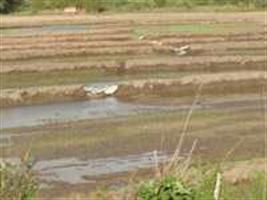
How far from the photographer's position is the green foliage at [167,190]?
678cm

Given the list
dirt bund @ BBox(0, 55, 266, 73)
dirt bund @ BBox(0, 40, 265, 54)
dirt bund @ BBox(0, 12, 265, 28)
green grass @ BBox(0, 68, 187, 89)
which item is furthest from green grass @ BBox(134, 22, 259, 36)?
green grass @ BBox(0, 68, 187, 89)

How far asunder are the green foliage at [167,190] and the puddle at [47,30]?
2005 cm

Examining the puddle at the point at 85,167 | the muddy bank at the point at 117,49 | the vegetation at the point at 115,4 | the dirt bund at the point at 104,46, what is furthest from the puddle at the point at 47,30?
the puddle at the point at 85,167

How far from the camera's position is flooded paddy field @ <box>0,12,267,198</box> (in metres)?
11.7

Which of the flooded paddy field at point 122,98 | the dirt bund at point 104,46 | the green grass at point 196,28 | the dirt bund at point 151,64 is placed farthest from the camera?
the green grass at point 196,28

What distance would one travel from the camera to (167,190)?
22.3 feet

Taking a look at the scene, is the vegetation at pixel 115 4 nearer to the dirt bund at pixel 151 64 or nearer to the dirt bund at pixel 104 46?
the dirt bund at pixel 104 46

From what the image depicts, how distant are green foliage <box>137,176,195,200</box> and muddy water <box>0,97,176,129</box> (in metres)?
7.07

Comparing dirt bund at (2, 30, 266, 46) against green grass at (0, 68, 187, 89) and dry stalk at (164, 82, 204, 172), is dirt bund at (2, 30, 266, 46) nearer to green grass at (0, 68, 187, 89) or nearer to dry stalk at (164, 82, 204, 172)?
green grass at (0, 68, 187, 89)

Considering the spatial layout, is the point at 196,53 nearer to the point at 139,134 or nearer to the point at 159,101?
the point at 159,101

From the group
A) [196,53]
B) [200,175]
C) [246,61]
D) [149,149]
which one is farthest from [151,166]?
[196,53]

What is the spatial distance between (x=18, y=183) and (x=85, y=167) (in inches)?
183

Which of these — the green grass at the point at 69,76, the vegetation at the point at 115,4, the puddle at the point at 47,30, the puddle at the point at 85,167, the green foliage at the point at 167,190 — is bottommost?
the vegetation at the point at 115,4

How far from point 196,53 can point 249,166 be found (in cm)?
1340
